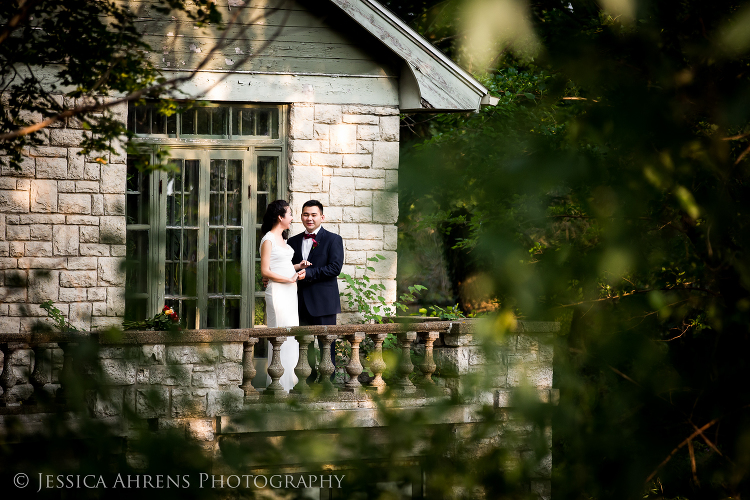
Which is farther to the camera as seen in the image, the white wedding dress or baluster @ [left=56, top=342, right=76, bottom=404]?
the white wedding dress

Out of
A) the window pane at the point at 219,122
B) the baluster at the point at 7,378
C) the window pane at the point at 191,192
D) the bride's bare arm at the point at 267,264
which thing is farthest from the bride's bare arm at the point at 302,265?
the baluster at the point at 7,378

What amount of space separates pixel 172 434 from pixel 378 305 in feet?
21.6

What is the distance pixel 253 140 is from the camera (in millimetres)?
7871

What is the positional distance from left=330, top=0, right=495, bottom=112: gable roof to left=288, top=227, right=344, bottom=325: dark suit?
1.83 meters

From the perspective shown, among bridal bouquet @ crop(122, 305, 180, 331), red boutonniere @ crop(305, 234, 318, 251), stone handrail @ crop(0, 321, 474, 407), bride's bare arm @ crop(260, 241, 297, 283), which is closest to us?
stone handrail @ crop(0, 321, 474, 407)

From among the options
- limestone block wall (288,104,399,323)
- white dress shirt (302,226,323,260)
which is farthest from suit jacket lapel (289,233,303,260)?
limestone block wall (288,104,399,323)

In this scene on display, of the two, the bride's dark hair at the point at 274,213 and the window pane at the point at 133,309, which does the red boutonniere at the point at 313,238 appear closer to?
the bride's dark hair at the point at 274,213

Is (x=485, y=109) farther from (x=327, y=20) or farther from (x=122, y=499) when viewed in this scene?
(x=122, y=499)

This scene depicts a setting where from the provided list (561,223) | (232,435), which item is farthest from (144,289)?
(561,223)

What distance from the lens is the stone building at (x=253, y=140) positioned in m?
7.35

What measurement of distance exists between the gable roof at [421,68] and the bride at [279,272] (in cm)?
195

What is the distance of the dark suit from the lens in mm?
6945

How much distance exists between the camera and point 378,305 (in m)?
7.93

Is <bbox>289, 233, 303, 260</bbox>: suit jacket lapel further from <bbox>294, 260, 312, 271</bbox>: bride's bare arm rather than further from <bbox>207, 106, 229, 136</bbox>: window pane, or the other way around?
<bbox>207, 106, 229, 136</bbox>: window pane
